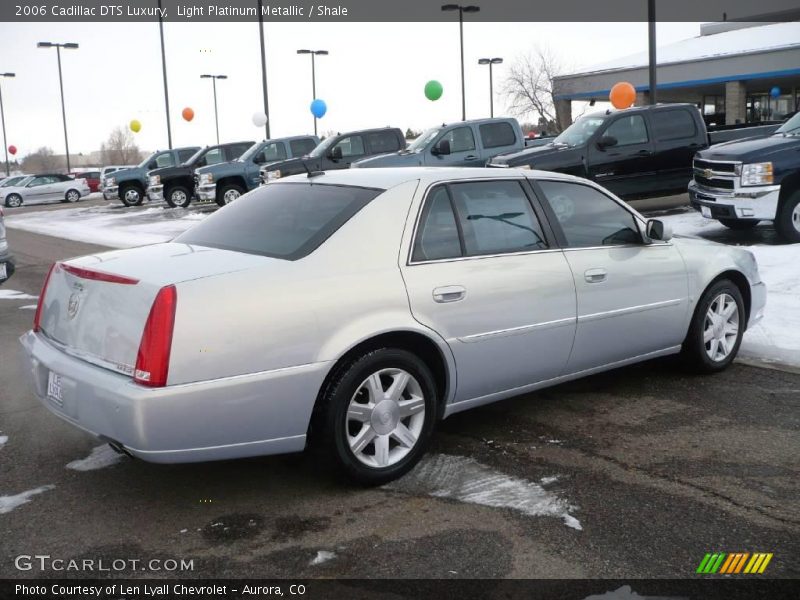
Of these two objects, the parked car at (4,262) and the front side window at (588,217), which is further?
the parked car at (4,262)

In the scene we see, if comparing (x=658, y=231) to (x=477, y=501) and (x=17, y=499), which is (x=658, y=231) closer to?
(x=477, y=501)

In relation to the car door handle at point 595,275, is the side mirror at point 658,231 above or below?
above

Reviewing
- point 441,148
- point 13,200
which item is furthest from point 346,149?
point 13,200

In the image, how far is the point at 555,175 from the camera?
5.49 metres

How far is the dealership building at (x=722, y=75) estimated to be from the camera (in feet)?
115

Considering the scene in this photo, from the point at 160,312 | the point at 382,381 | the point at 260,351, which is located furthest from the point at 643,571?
the point at 160,312

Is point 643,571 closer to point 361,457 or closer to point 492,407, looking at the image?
point 361,457

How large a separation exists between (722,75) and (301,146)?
2082cm

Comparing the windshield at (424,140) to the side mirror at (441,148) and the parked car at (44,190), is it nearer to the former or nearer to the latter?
the side mirror at (441,148)

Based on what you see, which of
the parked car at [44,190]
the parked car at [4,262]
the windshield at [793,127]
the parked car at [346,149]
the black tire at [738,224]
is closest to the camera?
the parked car at [4,262]

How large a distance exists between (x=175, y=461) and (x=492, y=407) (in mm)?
2410

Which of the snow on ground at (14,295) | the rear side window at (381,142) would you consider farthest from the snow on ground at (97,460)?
the rear side window at (381,142)

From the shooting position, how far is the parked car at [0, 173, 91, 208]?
3981cm

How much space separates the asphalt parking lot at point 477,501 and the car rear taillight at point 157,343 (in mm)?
708
